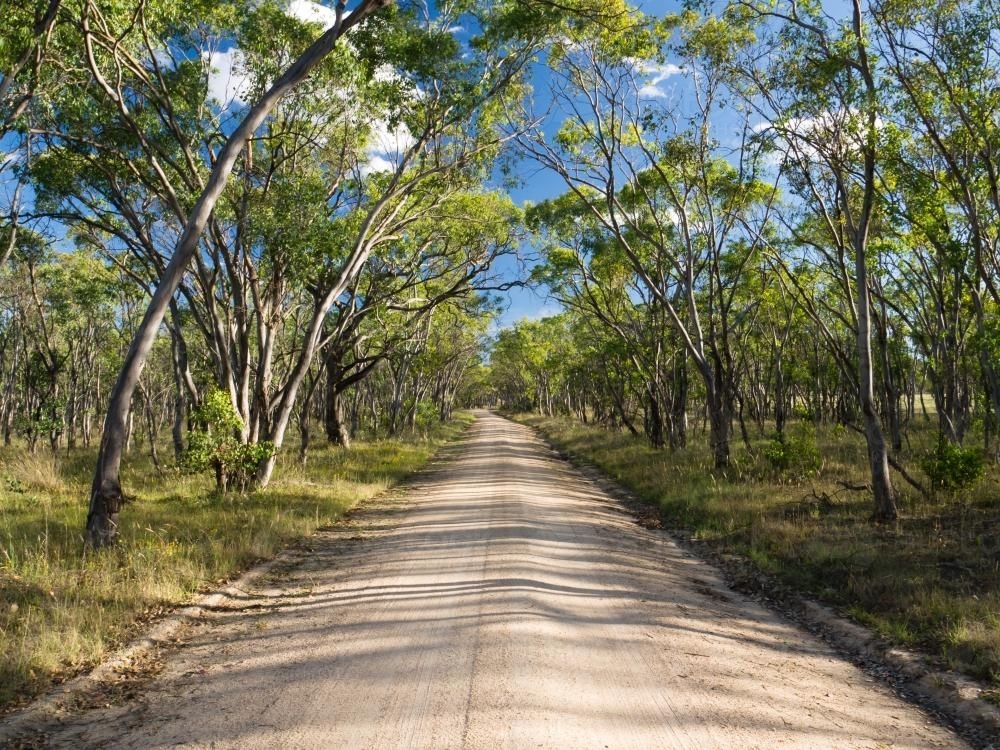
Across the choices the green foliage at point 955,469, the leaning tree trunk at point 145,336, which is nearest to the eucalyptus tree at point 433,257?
the leaning tree trunk at point 145,336

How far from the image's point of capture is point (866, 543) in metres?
8.47

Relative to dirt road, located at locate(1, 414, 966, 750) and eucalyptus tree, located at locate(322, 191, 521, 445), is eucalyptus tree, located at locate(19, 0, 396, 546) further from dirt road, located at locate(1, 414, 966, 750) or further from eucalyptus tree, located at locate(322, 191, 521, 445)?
eucalyptus tree, located at locate(322, 191, 521, 445)

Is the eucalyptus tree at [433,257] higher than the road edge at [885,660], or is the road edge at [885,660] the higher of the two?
the eucalyptus tree at [433,257]

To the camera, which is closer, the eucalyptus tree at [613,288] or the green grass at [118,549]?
the green grass at [118,549]

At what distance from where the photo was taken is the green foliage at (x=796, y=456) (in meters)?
13.7

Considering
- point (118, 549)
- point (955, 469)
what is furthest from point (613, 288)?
point (118, 549)

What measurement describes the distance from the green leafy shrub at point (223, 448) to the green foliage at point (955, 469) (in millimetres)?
12031

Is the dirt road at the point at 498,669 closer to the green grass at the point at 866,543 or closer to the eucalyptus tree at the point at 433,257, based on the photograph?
the green grass at the point at 866,543

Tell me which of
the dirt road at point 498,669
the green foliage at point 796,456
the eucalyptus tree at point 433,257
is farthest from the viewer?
the eucalyptus tree at point 433,257

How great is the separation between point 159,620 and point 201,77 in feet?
34.6

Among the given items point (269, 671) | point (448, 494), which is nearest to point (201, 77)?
point (448, 494)

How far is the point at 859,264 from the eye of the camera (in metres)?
10.1

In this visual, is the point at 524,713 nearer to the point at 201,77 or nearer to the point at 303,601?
the point at 303,601

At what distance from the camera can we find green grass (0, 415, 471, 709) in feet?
16.1
